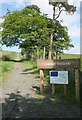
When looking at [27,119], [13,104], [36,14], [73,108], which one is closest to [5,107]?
[13,104]

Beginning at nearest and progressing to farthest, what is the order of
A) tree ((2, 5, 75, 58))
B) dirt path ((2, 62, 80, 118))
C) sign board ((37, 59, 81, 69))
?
dirt path ((2, 62, 80, 118)), sign board ((37, 59, 81, 69)), tree ((2, 5, 75, 58))

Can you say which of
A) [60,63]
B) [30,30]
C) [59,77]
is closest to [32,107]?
[59,77]

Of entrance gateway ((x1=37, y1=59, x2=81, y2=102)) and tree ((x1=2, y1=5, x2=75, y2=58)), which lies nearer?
entrance gateway ((x1=37, y1=59, x2=81, y2=102))

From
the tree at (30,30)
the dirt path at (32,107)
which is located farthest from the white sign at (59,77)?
the tree at (30,30)

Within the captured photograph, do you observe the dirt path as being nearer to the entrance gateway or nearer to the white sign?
the white sign

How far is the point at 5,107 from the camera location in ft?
30.7

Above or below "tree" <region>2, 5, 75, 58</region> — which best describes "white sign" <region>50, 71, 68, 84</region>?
below

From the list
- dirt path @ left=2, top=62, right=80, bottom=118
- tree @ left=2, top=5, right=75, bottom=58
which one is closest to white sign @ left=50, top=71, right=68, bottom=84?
dirt path @ left=2, top=62, right=80, bottom=118

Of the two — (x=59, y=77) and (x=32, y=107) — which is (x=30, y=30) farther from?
(x=32, y=107)

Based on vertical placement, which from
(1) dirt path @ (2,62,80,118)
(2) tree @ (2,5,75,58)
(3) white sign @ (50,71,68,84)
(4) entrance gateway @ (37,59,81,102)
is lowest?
(1) dirt path @ (2,62,80,118)

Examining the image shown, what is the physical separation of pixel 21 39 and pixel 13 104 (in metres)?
43.1

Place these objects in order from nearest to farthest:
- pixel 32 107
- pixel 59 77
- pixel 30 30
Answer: pixel 32 107, pixel 59 77, pixel 30 30

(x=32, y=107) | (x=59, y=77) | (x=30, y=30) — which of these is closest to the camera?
(x=32, y=107)

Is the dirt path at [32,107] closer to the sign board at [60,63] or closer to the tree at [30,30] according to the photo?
the sign board at [60,63]
